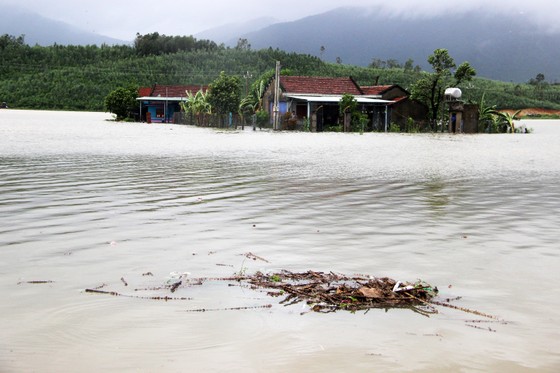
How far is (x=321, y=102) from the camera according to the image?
164ft

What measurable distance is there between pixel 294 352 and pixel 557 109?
130 meters

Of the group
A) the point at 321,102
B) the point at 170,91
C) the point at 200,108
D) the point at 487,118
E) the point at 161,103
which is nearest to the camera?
the point at 321,102

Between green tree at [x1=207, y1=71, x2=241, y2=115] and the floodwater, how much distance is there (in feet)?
128

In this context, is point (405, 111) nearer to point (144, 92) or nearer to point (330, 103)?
point (330, 103)

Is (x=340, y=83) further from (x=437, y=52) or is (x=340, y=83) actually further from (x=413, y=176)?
(x=413, y=176)

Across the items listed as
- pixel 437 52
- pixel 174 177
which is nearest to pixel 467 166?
pixel 174 177

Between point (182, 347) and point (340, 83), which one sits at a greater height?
point (340, 83)

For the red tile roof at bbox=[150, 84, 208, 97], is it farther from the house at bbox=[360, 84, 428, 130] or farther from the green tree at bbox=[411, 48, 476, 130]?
the green tree at bbox=[411, 48, 476, 130]

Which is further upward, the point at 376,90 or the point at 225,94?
the point at 376,90

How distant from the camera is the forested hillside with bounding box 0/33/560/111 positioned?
351 feet

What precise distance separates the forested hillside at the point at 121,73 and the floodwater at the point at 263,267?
9102 cm

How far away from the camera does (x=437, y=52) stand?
50781 millimetres

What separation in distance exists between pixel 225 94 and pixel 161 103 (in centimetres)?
1931

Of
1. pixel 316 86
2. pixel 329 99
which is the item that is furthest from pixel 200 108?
pixel 329 99
